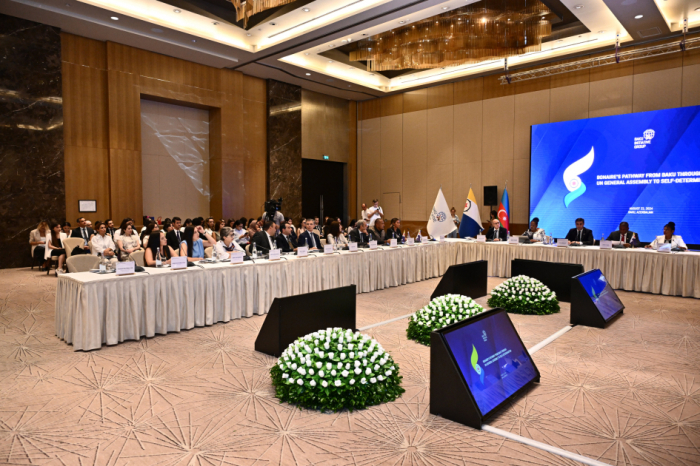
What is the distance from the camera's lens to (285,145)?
13625 mm

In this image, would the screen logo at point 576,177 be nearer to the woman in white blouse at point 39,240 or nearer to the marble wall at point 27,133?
the marble wall at point 27,133

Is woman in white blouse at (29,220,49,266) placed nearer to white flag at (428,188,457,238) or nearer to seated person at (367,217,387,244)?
seated person at (367,217,387,244)

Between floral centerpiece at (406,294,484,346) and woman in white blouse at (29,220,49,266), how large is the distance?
26.6ft

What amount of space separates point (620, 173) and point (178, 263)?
32.6 feet

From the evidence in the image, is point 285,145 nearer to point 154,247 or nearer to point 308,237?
point 308,237

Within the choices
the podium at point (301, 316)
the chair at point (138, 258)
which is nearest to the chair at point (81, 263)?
the chair at point (138, 258)

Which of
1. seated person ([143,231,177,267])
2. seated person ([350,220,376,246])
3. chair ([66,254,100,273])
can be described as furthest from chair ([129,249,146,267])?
seated person ([350,220,376,246])

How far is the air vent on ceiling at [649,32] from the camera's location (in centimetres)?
922

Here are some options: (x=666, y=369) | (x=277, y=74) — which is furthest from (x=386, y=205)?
(x=666, y=369)

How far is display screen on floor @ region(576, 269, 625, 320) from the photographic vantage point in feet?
17.6

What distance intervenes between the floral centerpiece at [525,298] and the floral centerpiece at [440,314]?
4.95 ft

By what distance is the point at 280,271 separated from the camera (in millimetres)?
5949

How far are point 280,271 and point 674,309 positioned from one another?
548 centimetres

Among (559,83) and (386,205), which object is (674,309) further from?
(386,205)
